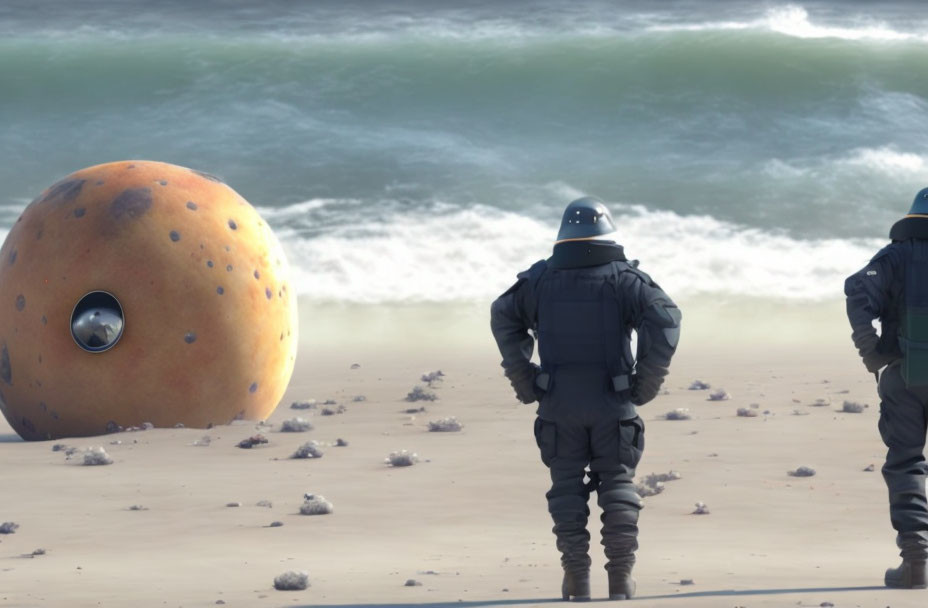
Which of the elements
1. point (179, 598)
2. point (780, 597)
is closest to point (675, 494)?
point (780, 597)

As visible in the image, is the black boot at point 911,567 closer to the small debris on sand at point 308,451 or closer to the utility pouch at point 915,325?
the utility pouch at point 915,325

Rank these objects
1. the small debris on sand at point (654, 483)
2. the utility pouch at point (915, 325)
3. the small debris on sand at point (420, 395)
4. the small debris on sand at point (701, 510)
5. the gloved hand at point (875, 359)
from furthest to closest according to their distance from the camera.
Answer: the small debris on sand at point (420, 395) → the small debris on sand at point (654, 483) → the small debris on sand at point (701, 510) → the gloved hand at point (875, 359) → the utility pouch at point (915, 325)

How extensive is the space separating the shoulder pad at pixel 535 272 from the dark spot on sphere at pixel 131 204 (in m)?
6.81

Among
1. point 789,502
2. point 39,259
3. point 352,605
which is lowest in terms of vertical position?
point 352,605

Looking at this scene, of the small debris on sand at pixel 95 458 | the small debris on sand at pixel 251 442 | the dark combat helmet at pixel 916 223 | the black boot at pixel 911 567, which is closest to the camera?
the black boot at pixel 911 567

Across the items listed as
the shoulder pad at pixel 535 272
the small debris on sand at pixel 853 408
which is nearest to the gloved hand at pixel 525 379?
the shoulder pad at pixel 535 272

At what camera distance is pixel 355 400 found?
2070 centimetres

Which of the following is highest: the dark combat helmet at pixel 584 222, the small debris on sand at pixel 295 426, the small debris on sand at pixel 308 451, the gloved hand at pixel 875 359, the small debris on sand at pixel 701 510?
the small debris on sand at pixel 295 426

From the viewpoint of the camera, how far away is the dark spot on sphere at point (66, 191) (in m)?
15.5

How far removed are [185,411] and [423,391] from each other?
19.5 feet

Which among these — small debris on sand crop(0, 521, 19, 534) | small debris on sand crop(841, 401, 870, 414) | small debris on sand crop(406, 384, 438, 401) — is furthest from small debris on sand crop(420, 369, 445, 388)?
small debris on sand crop(0, 521, 19, 534)

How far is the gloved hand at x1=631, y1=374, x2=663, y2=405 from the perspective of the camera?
9.05 metres

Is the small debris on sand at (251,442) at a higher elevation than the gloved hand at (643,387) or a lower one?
higher

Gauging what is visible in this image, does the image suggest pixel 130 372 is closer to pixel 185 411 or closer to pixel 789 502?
pixel 185 411
